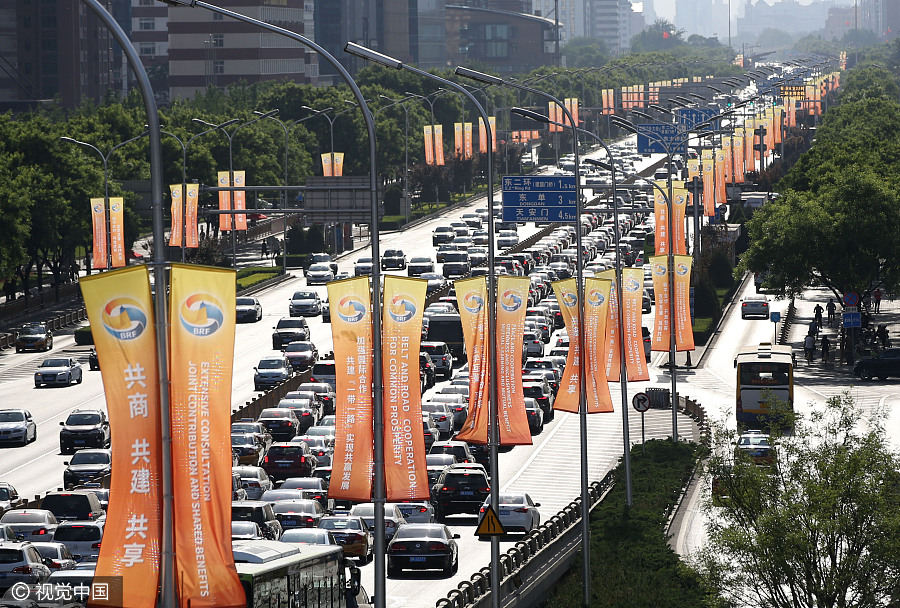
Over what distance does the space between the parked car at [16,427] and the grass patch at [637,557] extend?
20.9m

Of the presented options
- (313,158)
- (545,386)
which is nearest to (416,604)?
(545,386)

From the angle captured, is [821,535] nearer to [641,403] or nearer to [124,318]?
[124,318]

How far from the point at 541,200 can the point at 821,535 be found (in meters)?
12.0

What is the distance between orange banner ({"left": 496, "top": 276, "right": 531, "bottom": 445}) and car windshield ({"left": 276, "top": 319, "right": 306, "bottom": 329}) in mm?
42217

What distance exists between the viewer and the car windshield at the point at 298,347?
72925 mm

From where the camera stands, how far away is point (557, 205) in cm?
3950

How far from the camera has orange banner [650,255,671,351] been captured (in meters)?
58.8

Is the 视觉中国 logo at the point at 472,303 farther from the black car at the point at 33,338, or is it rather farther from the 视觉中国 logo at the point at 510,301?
the black car at the point at 33,338

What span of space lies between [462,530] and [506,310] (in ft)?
35.4

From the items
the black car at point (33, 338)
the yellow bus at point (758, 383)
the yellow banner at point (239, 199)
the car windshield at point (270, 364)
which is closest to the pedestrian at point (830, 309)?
the yellow bus at point (758, 383)

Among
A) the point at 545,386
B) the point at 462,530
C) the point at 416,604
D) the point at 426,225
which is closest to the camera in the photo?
the point at 416,604

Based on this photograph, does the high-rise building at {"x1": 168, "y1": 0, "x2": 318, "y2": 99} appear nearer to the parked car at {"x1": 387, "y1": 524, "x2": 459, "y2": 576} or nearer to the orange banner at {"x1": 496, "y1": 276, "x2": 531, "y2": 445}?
the parked car at {"x1": 387, "y1": 524, "x2": 459, "y2": 576}

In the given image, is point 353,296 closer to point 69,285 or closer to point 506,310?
point 506,310

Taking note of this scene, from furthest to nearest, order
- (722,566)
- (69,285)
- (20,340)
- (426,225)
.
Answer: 1. (426,225)
2. (69,285)
3. (20,340)
4. (722,566)
